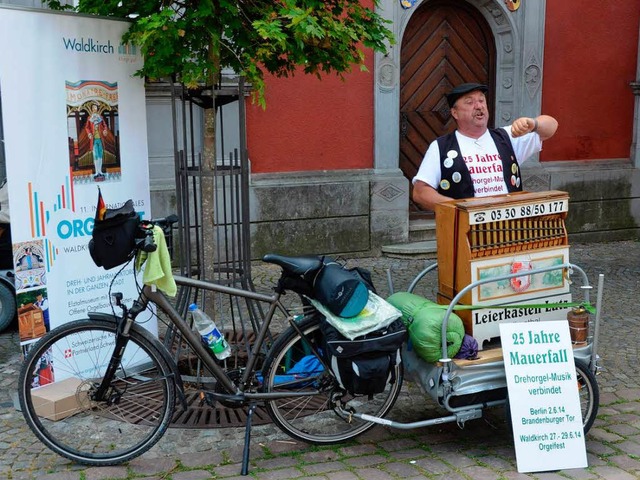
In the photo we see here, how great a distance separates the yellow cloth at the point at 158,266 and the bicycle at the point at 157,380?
43 millimetres

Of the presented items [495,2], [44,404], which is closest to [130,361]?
[44,404]

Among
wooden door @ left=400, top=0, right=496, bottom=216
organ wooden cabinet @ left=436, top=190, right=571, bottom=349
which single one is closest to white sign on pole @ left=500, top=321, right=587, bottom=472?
organ wooden cabinet @ left=436, top=190, right=571, bottom=349

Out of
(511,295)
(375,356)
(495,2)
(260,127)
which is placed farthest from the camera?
(495,2)

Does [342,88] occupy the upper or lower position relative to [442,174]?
upper

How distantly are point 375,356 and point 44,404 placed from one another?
184 cm

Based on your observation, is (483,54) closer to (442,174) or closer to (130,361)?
(442,174)

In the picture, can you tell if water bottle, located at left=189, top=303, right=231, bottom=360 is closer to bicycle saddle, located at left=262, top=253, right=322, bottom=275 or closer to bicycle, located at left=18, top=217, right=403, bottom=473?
bicycle, located at left=18, top=217, right=403, bottom=473

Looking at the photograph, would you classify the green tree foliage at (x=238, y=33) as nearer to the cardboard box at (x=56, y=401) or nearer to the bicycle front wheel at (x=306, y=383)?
the bicycle front wheel at (x=306, y=383)

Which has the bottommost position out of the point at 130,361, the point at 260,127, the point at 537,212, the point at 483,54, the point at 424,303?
Result: the point at 130,361

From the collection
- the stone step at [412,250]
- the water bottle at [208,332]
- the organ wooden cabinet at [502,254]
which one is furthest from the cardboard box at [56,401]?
the stone step at [412,250]

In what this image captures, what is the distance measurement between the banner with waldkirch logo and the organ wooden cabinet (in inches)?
74.7

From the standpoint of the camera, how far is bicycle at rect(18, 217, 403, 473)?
3926 millimetres

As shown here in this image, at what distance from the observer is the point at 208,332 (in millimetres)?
4109

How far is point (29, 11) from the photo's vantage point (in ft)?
14.0
